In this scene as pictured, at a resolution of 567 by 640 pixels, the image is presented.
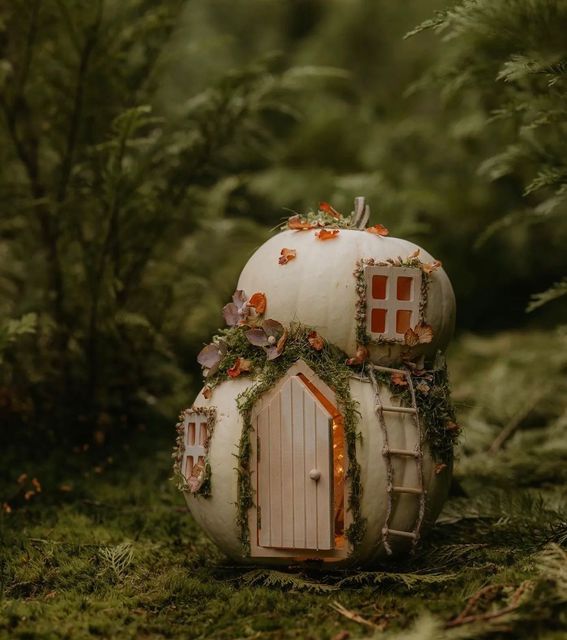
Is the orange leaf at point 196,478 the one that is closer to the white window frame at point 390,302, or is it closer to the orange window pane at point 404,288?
the white window frame at point 390,302

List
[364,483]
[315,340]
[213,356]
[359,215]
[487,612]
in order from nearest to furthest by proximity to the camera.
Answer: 1. [487,612]
2. [364,483]
3. [315,340]
4. [213,356]
5. [359,215]

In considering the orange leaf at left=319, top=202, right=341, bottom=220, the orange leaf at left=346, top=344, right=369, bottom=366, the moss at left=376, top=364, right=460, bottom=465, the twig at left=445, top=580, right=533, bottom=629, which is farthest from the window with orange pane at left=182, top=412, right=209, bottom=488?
the twig at left=445, top=580, right=533, bottom=629

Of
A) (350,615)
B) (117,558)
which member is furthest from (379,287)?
(117,558)

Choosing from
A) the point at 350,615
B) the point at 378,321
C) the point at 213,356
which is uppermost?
the point at 378,321

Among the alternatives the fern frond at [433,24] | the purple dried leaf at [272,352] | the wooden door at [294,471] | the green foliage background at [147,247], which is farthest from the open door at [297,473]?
the fern frond at [433,24]

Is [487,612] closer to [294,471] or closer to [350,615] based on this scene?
[350,615]

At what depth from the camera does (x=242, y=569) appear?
326 cm

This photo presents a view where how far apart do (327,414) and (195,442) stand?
595 mm

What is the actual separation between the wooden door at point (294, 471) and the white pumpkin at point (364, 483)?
0.06 meters

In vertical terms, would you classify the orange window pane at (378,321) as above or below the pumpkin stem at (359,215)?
below

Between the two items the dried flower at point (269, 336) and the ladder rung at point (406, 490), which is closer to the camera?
the ladder rung at point (406, 490)

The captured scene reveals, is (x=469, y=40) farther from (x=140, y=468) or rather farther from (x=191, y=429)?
(x=140, y=468)

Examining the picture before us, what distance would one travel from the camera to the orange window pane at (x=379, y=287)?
10.3ft

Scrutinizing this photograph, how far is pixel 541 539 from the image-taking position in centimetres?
327
